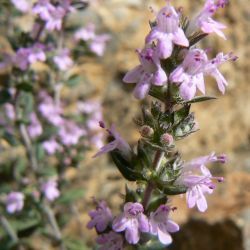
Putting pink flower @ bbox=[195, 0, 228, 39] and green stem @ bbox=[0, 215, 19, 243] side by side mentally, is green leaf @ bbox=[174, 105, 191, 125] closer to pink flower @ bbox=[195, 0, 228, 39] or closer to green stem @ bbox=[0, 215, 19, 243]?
pink flower @ bbox=[195, 0, 228, 39]

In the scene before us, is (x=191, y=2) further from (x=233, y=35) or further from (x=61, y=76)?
(x=61, y=76)

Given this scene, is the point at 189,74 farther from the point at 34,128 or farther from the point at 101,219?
the point at 34,128

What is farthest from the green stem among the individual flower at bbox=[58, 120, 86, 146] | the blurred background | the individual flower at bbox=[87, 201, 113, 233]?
the individual flower at bbox=[87, 201, 113, 233]

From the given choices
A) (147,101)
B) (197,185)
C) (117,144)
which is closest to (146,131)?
(117,144)

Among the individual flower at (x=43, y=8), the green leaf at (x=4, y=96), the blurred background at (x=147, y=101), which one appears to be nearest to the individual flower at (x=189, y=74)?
the individual flower at (x=43, y=8)

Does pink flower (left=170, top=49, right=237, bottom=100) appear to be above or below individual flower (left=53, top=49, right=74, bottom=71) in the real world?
above
